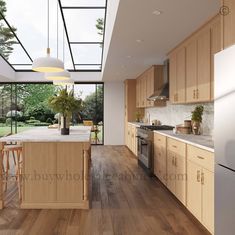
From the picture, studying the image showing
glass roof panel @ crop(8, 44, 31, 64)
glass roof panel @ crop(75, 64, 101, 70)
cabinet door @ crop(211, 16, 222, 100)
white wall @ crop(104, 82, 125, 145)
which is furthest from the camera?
white wall @ crop(104, 82, 125, 145)

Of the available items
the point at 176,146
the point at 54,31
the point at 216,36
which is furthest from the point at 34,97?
the point at 216,36

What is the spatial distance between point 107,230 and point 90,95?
25.9ft

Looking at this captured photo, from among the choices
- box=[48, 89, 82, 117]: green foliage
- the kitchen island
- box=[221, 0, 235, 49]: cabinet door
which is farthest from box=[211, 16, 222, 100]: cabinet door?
box=[48, 89, 82, 117]: green foliage

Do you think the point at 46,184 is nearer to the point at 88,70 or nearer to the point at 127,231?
the point at 127,231

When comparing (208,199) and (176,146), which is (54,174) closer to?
(176,146)

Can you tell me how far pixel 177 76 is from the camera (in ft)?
16.9

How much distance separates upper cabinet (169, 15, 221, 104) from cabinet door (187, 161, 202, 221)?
0.93m

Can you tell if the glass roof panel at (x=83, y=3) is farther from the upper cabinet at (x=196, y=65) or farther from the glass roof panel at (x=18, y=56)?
the glass roof panel at (x=18, y=56)

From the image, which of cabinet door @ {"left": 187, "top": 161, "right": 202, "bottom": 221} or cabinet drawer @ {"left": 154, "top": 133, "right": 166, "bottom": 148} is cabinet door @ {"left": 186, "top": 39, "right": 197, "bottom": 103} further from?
cabinet door @ {"left": 187, "top": 161, "right": 202, "bottom": 221}

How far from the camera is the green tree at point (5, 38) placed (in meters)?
7.26

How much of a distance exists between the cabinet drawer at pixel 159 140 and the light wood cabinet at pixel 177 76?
66cm

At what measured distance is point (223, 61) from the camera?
222 cm

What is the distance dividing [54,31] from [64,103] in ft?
14.0

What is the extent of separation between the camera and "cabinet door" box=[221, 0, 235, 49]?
8.26 feet
